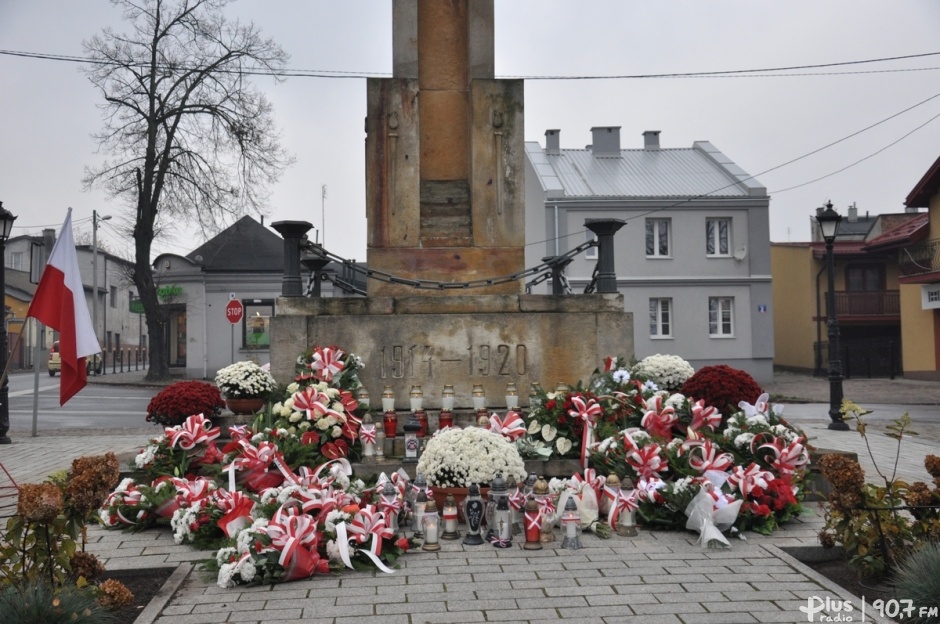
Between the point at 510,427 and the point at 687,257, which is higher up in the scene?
the point at 687,257

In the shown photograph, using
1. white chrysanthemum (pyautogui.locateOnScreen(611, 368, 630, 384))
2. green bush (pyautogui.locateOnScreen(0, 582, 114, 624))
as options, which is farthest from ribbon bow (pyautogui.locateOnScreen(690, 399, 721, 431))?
green bush (pyautogui.locateOnScreen(0, 582, 114, 624))

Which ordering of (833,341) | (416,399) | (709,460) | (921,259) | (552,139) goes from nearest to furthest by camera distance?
1. (709,460)
2. (416,399)
3. (833,341)
4. (921,259)
5. (552,139)

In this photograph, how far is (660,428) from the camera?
8.18m

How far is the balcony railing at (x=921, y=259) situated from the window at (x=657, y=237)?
30.2 ft

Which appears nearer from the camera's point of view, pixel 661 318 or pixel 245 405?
pixel 245 405

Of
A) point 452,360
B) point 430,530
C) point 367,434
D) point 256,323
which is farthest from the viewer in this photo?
point 256,323

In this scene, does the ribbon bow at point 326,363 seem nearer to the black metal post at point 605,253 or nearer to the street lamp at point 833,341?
the black metal post at point 605,253

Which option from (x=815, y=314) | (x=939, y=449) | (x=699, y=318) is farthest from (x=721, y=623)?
(x=815, y=314)

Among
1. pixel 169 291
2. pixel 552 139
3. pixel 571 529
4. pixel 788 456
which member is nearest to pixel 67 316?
pixel 571 529

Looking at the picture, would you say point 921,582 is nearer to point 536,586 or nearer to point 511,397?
point 536,586

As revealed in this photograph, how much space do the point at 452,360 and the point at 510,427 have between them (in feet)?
5.21

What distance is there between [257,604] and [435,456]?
225cm

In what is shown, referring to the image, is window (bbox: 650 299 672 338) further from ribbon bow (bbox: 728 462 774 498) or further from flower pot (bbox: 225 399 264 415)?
ribbon bow (bbox: 728 462 774 498)

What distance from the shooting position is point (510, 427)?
8.22 meters
